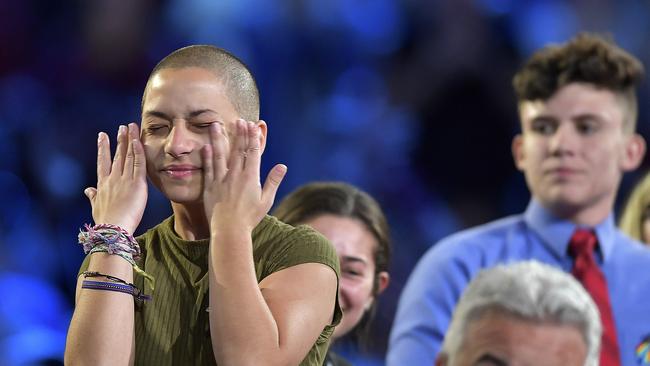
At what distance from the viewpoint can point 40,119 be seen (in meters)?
4.13

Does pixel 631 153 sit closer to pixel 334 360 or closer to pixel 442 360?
pixel 334 360

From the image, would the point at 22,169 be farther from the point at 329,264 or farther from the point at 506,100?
the point at 329,264

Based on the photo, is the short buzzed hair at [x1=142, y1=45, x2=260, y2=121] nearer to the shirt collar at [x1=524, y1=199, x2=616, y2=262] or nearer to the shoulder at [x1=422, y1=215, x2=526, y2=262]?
the shoulder at [x1=422, y1=215, x2=526, y2=262]

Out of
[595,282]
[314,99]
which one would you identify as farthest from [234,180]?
[314,99]

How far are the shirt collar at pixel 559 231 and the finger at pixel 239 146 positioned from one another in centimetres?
152

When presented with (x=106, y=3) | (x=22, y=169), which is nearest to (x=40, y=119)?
(x=22, y=169)

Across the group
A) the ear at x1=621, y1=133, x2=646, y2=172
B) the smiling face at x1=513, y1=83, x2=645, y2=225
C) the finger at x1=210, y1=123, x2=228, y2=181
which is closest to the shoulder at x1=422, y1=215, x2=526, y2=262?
the smiling face at x1=513, y1=83, x2=645, y2=225

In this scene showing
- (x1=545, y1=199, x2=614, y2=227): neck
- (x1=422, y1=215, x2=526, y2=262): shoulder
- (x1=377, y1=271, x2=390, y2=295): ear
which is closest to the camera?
(x1=377, y1=271, x2=390, y2=295): ear

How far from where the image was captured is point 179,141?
1.73 meters

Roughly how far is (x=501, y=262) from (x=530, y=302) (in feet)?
5.07

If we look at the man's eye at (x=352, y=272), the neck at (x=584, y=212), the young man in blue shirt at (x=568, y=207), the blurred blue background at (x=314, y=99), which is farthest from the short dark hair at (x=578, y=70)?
the blurred blue background at (x=314, y=99)

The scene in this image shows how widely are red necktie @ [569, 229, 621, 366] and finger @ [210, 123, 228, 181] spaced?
1441 millimetres

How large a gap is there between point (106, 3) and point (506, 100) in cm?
159

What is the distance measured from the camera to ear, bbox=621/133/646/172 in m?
3.25
